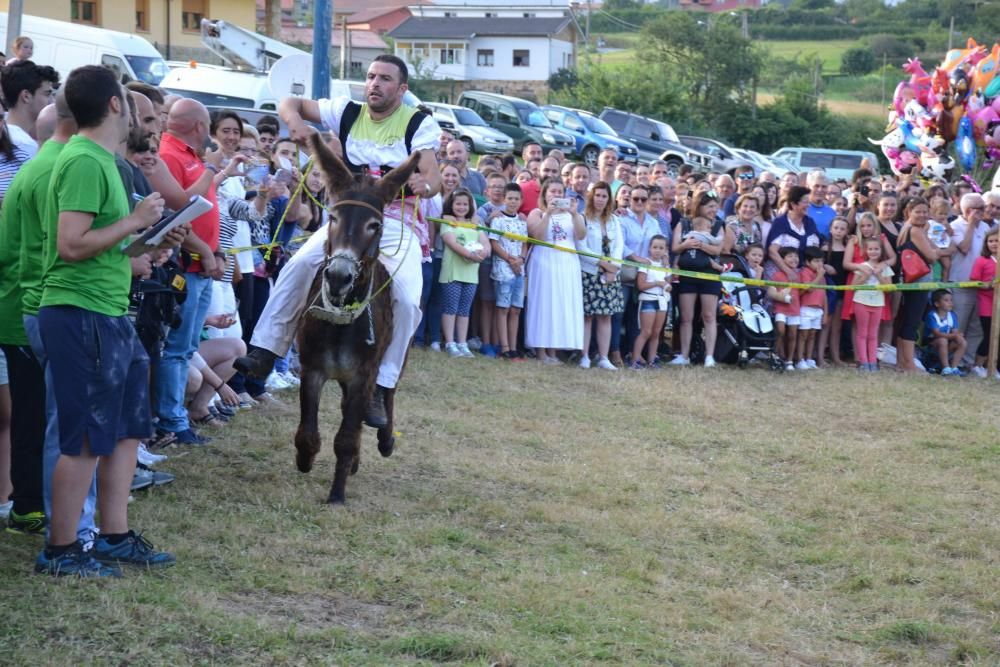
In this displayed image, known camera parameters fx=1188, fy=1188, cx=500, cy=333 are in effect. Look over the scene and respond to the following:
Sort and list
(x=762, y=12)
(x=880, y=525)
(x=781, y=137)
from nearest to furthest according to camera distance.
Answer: (x=880, y=525)
(x=781, y=137)
(x=762, y=12)

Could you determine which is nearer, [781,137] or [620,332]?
[620,332]

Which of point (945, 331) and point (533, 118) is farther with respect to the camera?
point (533, 118)

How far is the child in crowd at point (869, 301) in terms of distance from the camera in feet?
47.1

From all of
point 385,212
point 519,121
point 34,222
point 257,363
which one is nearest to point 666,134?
point 519,121

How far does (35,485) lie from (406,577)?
6.06ft

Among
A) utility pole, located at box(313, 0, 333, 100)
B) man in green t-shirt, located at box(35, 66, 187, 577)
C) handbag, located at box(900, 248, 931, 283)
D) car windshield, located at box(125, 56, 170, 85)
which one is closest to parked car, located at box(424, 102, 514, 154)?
car windshield, located at box(125, 56, 170, 85)

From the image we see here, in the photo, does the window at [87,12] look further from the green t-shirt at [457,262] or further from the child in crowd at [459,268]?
the green t-shirt at [457,262]

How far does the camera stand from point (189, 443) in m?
7.98

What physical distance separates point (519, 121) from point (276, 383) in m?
29.5

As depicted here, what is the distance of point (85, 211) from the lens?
4.82 m

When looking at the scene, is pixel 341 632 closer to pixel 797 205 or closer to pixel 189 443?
pixel 189 443

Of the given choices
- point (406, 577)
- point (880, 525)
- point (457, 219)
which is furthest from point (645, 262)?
point (406, 577)

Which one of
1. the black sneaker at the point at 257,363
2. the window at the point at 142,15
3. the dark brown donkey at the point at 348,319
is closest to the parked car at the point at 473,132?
the window at the point at 142,15

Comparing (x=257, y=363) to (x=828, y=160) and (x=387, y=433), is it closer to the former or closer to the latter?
(x=387, y=433)
